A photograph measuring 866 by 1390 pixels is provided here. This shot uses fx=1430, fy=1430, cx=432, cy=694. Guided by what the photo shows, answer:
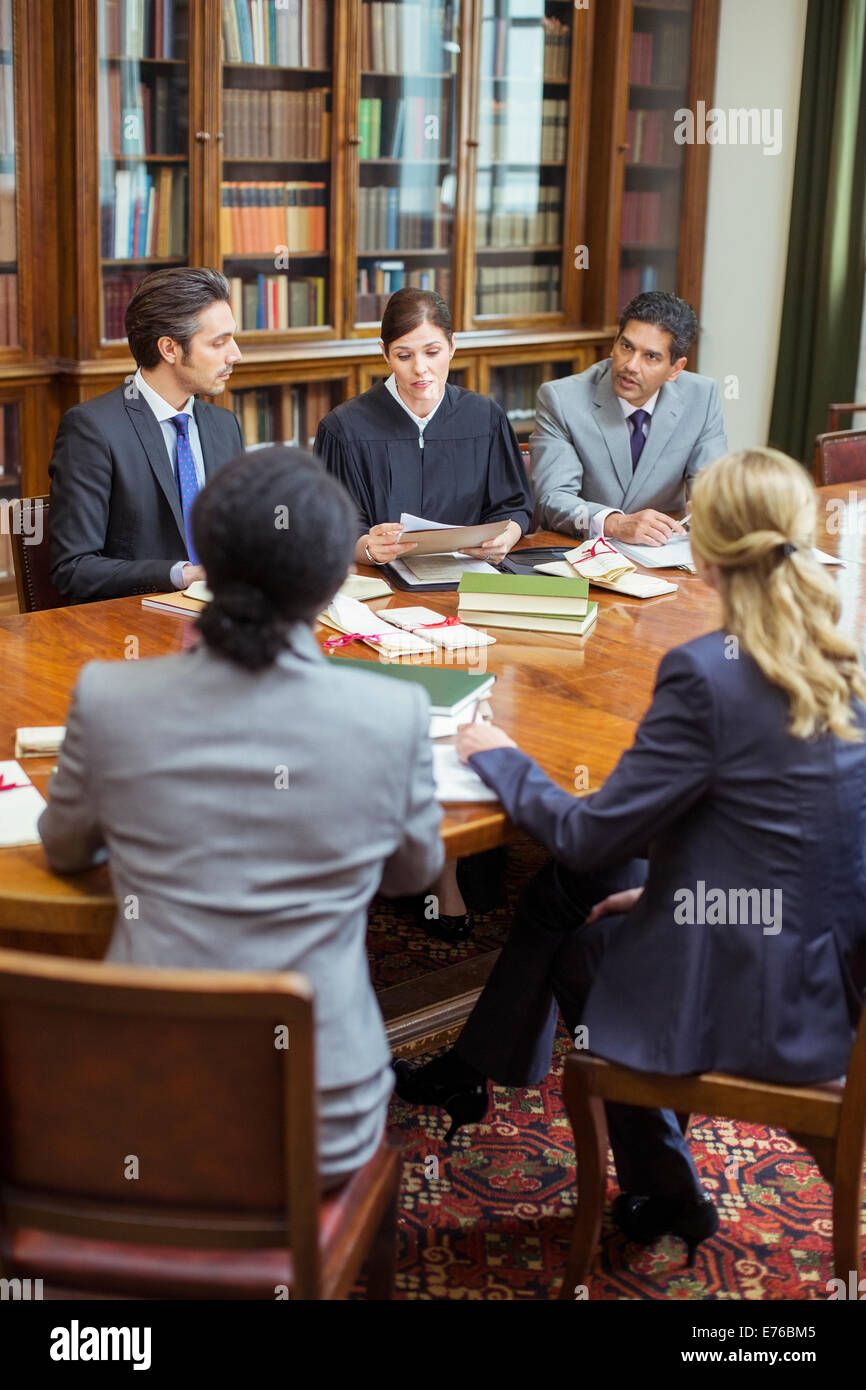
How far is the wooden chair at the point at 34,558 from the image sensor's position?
300 centimetres

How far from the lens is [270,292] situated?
5133mm

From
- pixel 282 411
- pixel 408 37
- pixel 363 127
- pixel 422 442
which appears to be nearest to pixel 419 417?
pixel 422 442

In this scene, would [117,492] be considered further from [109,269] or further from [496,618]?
[109,269]

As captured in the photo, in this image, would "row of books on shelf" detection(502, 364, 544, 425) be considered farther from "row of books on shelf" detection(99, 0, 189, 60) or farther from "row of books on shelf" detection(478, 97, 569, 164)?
"row of books on shelf" detection(99, 0, 189, 60)

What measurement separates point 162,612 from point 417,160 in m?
3.35

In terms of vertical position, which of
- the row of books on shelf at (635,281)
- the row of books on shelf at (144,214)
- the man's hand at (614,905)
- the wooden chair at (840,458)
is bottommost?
the man's hand at (614,905)

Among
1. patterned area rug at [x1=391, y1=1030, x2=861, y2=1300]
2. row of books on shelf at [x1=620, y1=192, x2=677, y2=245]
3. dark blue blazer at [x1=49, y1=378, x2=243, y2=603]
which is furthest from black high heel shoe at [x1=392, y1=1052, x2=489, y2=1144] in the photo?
row of books on shelf at [x1=620, y1=192, x2=677, y2=245]

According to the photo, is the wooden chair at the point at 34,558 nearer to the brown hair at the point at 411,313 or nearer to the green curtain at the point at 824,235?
the brown hair at the point at 411,313

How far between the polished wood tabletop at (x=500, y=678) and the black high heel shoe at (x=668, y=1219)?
677 mm

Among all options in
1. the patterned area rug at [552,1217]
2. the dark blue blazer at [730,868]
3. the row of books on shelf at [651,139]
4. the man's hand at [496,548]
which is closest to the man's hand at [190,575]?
the man's hand at [496,548]

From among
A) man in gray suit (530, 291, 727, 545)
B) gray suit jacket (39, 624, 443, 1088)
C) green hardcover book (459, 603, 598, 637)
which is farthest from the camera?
man in gray suit (530, 291, 727, 545)

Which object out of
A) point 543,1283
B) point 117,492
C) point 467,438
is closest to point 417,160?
point 467,438

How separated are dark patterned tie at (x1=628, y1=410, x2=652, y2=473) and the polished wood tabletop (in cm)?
66

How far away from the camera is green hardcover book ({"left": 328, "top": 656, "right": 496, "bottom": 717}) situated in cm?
215
